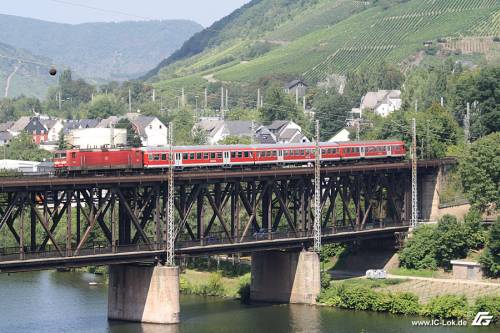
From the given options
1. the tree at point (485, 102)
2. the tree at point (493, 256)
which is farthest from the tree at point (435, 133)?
the tree at point (493, 256)

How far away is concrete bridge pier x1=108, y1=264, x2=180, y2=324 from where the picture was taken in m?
103

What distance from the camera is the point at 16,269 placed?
3698 inches

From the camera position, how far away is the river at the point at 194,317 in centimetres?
10264

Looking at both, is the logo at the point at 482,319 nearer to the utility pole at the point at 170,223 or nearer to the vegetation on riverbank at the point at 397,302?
the vegetation on riverbank at the point at 397,302

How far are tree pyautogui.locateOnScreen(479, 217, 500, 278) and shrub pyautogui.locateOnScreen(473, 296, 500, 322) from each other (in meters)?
8.71

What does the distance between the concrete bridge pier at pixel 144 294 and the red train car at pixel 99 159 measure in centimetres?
870

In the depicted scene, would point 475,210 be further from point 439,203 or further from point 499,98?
point 499,98

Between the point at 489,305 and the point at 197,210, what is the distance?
89.7 feet

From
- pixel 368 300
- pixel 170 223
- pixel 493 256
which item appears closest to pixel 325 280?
pixel 368 300

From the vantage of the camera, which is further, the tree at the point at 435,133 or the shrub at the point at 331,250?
the tree at the point at 435,133

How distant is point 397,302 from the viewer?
111375mm

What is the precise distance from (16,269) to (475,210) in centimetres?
5073

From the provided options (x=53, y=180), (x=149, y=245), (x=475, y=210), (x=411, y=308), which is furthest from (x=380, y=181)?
(x=53, y=180)

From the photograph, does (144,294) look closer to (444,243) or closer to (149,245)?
(149,245)
